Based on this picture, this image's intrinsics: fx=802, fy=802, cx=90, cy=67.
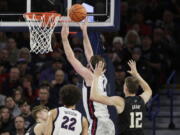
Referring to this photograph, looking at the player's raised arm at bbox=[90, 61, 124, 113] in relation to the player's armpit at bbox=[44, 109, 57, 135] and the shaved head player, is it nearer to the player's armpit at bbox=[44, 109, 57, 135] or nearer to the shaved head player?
the shaved head player

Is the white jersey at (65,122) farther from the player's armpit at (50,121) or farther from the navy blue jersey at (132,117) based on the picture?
the navy blue jersey at (132,117)

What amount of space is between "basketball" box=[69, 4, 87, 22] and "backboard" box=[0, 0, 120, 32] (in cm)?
67

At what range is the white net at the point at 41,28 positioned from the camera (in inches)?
496

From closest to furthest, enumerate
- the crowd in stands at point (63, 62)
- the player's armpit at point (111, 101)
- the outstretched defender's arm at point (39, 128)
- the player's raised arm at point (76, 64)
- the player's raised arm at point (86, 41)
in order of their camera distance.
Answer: the player's armpit at point (111, 101)
the player's raised arm at point (76, 64)
the outstretched defender's arm at point (39, 128)
the player's raised arm at point (86, 41)
the crowd in stands at point (63, 62)

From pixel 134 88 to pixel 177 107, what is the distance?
228 inches

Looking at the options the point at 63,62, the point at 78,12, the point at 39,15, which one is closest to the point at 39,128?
the point at 78,12

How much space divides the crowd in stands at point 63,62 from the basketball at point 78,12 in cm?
235

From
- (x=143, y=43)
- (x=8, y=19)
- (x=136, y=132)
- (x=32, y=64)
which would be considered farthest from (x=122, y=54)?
(x=136, y=132)

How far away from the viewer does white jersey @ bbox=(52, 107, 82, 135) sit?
33.6ft

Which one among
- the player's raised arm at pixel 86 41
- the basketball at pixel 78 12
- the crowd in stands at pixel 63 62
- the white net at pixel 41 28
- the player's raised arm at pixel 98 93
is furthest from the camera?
the crowd in stands at pixel 63 62

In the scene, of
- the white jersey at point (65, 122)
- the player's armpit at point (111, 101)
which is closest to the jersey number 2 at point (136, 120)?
the player's armpit at point (111, 101)

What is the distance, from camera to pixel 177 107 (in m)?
16.7

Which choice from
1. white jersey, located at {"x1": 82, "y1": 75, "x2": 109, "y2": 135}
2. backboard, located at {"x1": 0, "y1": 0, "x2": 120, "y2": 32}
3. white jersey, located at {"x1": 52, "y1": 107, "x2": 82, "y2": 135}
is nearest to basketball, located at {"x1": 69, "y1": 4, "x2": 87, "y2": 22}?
backboard, located at {"x1": 0, "y1": 0, "x2": 120, "y2": 32}

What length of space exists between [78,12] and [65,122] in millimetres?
2362
